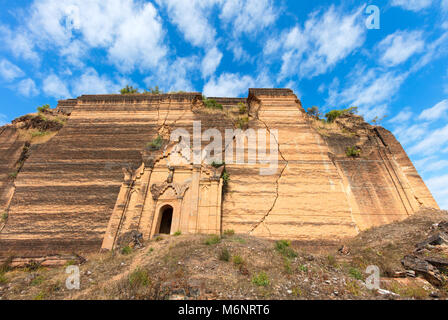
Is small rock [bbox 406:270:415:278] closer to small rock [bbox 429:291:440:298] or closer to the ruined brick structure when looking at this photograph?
small rock [bbox 429:291:440:298]

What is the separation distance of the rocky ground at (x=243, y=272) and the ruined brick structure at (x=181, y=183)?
1507 millimetres

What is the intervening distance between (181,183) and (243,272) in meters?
5.59

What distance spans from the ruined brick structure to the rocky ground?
151 centimetres

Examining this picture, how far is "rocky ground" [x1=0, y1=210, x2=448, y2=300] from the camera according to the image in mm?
5668

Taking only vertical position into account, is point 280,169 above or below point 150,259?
above

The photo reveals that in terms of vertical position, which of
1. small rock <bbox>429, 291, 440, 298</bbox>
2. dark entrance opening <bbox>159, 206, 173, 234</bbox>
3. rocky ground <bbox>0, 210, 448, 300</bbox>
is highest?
dark entrance opening <bbox>159, 206, 173, 234</bbox>

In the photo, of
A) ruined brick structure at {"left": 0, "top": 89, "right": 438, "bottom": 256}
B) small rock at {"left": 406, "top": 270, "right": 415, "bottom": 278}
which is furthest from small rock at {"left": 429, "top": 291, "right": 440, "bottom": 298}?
ruined brick structure at {"left": 0, "top": 89, "right": 438, "bottom": 256}

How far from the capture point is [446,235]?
8078 millimetres

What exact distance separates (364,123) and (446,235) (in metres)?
10.3

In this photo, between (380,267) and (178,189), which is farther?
(178,189)

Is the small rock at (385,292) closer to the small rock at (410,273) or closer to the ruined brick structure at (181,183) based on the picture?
the small rock at (410,273)

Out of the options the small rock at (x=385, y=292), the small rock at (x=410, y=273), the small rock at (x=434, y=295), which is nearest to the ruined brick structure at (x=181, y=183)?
the small rock at (x=410, y=273)
